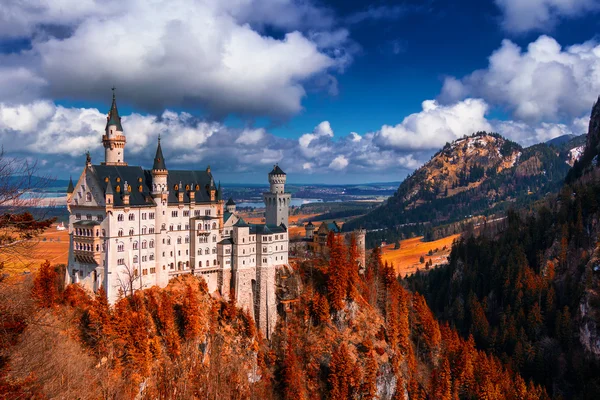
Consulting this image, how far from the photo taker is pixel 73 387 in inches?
2122

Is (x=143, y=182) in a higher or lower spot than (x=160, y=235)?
higher

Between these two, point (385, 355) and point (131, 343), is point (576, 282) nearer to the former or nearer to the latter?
point (385, 355)

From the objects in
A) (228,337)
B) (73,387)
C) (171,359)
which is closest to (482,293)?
(228,337)

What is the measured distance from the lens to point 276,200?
105 metres

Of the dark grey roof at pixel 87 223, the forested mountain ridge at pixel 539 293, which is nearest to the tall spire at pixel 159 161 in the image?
the dark grey roof at pixel 87 223

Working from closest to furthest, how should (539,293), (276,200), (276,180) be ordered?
(276,200) < (276,180) < (539,293)

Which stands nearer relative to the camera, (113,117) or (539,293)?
(113,117)

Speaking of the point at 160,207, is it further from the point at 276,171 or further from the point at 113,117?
the point at 276,171

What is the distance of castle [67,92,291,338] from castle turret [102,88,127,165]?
6.8 inches

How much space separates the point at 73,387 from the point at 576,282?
13003cm

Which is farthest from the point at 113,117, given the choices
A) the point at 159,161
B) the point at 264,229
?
the point at 264,229

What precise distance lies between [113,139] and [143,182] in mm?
9451

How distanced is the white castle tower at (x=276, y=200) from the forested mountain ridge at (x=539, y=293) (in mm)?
54988

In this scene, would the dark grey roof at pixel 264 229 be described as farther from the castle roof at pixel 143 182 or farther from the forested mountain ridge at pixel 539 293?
the forested mountain ridge at pixel 539 293
